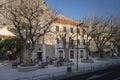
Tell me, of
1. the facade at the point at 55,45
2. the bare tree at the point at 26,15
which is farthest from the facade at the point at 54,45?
the bare tree at the point at 26,15

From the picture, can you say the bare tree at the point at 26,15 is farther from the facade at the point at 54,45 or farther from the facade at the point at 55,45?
the facade at the point at 55,45

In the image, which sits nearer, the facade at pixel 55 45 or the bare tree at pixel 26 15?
the bare tree at pixel 26 15

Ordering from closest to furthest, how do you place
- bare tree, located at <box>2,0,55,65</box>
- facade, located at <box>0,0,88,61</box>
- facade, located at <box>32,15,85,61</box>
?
bare tree, located at <box>2,0,55,65</box> < facade, located at <box>0,0,88,61</box> < facade, located at <box>32,15,85,61</box>

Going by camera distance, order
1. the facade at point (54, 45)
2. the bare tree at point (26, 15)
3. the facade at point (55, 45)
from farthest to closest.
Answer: the facade at point (55, 45) → the facade at point (54, 45) → the bare tree at point (26, 15)

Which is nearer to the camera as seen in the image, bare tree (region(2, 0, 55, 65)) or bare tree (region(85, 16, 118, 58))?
bare tree (region(2, 0, 55, 65))

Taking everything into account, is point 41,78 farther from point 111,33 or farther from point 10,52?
point 111,33

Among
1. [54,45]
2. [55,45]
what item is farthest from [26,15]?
[55,45]

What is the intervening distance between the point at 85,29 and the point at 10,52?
1858 centimetres

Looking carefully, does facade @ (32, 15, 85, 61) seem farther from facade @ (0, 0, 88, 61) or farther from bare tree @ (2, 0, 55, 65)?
bare tree @ (2, 0, 55, 65)

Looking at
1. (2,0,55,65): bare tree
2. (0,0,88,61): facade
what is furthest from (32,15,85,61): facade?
(2,0,55,65): bare tree

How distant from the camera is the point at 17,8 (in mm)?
31797

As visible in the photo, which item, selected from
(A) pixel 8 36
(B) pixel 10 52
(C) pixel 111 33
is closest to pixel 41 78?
(B) pixel 10 52

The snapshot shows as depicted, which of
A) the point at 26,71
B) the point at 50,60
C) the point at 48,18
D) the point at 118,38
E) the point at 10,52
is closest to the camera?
the point at 26,71

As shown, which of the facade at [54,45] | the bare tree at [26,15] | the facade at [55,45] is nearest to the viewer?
the bare tree at [26,15]
